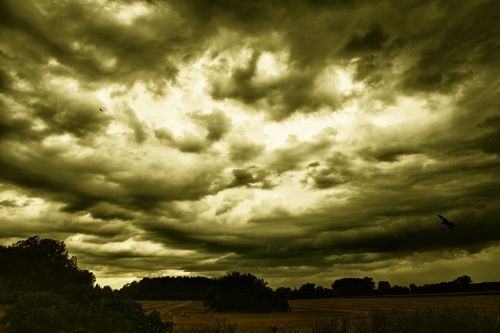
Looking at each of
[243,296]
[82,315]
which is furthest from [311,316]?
[82,315]

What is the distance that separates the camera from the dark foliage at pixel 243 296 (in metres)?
84.6

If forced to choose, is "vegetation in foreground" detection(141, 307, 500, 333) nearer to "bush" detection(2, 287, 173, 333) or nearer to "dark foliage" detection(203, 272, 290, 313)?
"bush" detection(2, 287, 173, 333)

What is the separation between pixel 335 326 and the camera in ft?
80.2

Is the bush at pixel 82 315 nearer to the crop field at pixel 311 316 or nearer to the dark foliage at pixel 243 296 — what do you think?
the crop field at pixel 311 316

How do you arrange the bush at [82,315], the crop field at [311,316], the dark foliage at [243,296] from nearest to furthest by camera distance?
the bush at [82,315]
the crop field at [311,316]
the dark foliage at [243,296]

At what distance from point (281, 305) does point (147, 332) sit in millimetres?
66777

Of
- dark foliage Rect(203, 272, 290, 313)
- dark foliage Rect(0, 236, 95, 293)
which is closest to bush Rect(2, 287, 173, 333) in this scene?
dark foliage Rect(0, 236, 95, 293)

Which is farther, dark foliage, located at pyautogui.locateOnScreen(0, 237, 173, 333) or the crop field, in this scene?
the crop field

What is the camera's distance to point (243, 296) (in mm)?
86750

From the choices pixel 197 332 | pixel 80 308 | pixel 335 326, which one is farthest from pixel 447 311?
pixel 80 308

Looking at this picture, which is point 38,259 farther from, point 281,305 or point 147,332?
point 147,332

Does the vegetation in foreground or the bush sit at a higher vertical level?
the bush

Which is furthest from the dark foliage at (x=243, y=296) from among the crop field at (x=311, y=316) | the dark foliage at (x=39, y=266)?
the dark foliage at (x=39, y=266)

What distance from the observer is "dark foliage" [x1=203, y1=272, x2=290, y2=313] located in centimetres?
8456
